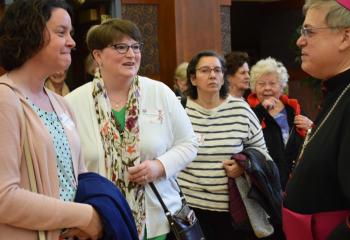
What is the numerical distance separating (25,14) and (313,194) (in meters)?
1.04

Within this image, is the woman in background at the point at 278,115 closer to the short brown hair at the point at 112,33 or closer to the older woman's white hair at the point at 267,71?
the older woman's white hair at the point at 267,71

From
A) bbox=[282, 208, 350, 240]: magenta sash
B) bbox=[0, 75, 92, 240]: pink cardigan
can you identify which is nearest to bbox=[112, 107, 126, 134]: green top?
bbox=[0, 75, 92, 240]: pink cardigan

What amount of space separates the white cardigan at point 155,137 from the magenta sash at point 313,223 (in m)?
0.87

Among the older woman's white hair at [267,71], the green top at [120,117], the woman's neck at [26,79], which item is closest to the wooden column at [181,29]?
the older woman's white hair at [267,71]

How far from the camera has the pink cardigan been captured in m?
1.42

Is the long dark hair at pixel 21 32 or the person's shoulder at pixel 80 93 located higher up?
the long dark hair at pixel 21 32

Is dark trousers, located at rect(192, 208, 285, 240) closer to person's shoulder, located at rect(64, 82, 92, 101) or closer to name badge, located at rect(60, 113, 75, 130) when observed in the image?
person's shoulder, located at rect(64, 82, 92, 101)

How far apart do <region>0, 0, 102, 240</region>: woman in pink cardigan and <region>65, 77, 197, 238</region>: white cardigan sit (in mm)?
Result: 551

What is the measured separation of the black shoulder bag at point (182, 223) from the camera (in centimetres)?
235

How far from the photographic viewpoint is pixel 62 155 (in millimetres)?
1614

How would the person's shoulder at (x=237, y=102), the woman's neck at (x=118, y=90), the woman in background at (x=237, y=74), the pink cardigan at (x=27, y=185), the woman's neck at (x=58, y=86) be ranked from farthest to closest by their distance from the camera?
the woman in background at (x=237, y=74) → the woman's neck at (x=58, y=86) → the person's shoulder at (x=237, y=102) → the woman's neck at (x=118, y=90) → the pink cardigan at (x=27, y=185)

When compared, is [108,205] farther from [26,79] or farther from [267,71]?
[267,71]

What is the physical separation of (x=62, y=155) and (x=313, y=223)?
0.81 m

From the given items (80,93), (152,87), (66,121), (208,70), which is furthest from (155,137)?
(208,70)
